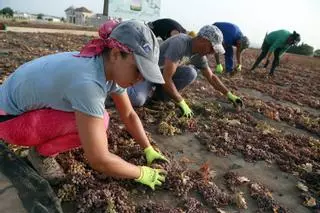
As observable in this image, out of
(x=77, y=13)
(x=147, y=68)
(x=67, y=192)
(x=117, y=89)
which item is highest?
(x=147, y=68)

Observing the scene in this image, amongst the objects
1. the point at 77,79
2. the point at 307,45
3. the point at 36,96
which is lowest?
the point at 307,45

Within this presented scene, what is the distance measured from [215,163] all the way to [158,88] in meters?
1.95

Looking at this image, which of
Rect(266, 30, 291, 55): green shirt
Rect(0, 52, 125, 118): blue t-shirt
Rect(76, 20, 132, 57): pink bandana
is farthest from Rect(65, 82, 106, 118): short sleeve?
Rect(266, 30, 291, 55): green shirt

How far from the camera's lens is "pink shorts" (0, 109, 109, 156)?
3010mm

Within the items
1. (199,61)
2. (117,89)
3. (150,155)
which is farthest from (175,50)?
(117,89)

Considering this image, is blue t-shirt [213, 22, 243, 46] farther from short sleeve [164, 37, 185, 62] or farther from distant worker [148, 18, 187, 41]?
short sleeve [164, 37, 185, 62]

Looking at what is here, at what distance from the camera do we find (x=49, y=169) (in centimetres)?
325

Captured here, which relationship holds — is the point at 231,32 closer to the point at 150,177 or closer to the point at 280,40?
the point at 280,40

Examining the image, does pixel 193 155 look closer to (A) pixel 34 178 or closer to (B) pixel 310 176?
(B) pixel 310 176

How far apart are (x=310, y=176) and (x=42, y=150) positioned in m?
3.00

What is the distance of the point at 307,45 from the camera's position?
28.2m

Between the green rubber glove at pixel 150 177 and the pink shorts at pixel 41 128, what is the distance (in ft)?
2.10

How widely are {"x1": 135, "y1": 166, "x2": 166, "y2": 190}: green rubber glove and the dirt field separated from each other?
0.11 m

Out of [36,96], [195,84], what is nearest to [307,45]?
[195,84]
